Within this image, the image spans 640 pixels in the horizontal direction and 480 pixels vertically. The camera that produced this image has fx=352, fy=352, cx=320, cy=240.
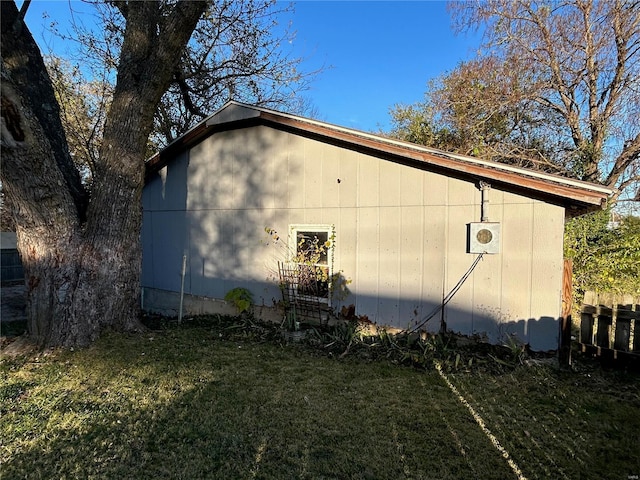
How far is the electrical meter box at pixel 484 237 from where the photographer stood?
457cm

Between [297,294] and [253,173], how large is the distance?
2.44 m

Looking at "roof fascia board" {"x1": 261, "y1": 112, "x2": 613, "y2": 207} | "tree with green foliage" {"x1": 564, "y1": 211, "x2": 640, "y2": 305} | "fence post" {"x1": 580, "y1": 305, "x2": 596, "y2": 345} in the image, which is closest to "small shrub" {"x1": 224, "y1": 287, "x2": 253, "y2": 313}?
"roof fascia board" {"x1": 261, "y1": 112, "x2": 613, "y2": 207}

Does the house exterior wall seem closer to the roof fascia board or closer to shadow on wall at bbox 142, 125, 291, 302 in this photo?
shadow on wall at bbox 142, 125, 291, 302

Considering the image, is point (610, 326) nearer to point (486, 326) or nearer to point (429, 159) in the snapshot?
point (486, 326)

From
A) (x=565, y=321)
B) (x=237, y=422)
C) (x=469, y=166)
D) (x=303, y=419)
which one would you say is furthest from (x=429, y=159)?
(x=237, y=422)

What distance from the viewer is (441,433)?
9.79 feet

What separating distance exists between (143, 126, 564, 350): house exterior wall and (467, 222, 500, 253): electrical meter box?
0.09 m

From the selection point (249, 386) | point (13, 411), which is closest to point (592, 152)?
point (249, 386)

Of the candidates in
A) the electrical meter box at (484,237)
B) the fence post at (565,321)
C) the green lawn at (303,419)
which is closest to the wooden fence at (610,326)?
the green lawn at (303,419)

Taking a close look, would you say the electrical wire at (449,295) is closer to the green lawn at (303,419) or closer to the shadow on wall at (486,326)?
the shadow on wall at (486,326)

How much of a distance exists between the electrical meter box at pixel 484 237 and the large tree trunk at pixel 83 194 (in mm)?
4840

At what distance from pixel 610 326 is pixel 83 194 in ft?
24.4

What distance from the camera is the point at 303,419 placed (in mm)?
3211

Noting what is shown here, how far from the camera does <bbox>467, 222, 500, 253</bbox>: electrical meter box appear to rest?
457 centimetres
